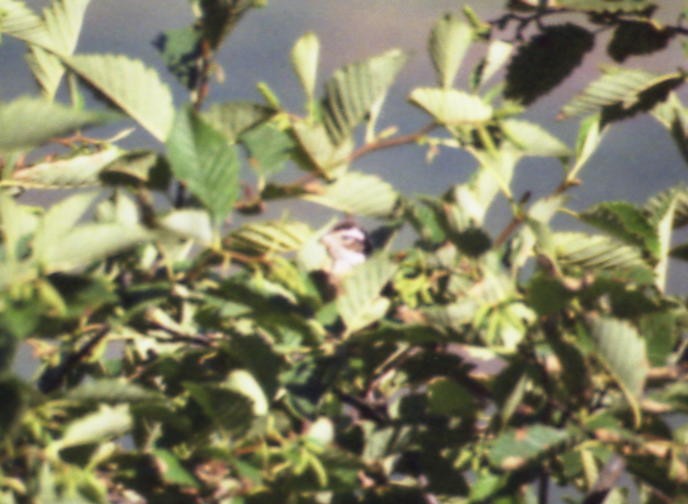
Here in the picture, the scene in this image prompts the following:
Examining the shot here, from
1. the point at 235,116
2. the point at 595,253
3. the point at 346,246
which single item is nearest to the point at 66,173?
the point at 235,116

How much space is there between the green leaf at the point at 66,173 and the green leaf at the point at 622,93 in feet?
2.68

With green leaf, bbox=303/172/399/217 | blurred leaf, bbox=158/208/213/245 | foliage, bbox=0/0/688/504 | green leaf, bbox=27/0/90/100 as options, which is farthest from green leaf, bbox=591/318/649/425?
green leaf, bbox=27/0/90/100

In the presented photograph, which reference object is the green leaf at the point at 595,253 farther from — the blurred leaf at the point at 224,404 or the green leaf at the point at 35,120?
the green leaf at the point at 35,120

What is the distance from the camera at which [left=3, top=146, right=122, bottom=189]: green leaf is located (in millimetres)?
1438

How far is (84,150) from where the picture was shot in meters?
1.58

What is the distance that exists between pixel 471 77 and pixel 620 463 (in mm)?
683

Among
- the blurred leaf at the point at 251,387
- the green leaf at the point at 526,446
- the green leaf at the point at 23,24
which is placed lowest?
the green leaf at the point at 526,446

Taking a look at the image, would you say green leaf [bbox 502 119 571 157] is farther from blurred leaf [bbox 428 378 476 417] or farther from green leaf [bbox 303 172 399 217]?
blurred leaf [bbox 428 378 476 417]

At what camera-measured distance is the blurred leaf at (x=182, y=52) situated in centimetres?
131

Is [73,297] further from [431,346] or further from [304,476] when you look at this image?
[431,346]

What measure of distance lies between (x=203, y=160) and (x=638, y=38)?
0.92m

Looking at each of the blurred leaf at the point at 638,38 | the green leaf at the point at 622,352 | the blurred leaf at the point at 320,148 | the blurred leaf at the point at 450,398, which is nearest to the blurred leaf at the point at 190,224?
the blurred leaf at the point at 320,148

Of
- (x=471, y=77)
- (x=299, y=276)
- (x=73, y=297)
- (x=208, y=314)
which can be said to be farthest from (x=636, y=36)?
(x=73, y=297)

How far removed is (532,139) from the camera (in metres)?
1.37
